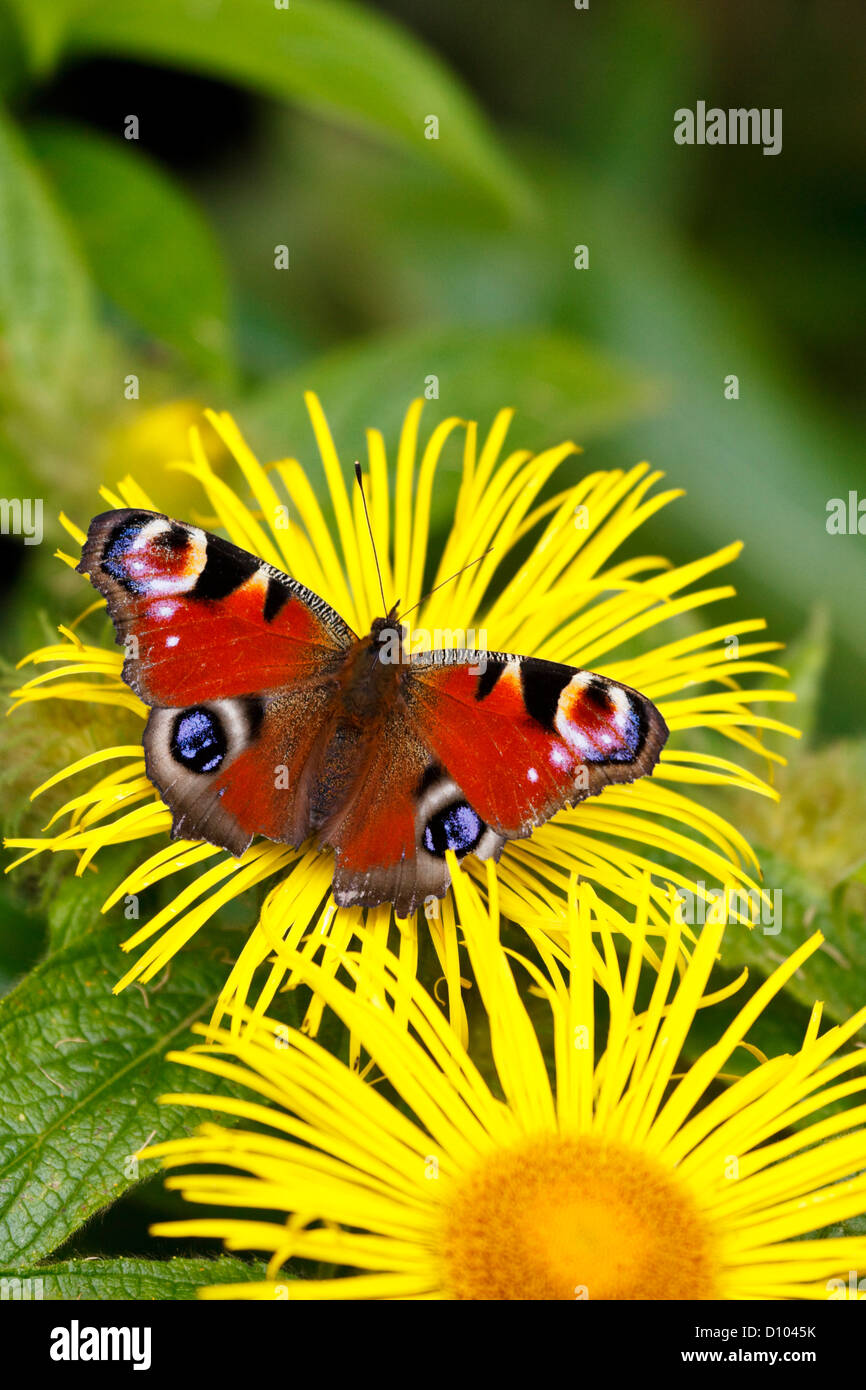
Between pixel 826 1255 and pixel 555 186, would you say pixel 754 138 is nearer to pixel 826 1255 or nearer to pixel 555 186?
pixel 555 186

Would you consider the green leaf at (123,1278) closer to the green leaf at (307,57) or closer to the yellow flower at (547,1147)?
the yellow flower at (547,1147)

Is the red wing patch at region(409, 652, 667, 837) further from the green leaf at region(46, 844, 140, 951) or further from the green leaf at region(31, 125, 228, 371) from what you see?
the green leaf at region(31, 125, 228, 371)

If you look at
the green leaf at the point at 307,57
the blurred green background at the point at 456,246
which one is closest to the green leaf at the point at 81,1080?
the blurred green background at the point at 456,246

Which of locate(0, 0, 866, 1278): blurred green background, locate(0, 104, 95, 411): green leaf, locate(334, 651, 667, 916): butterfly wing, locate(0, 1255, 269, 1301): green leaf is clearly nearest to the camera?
locate(0, 1255, 269, 1301): green leaf

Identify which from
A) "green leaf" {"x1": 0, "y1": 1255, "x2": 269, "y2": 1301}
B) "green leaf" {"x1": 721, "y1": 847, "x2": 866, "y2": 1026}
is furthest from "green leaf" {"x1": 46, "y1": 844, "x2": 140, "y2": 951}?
"green leaf" {"x1": 721, "y1": 847, "x2": 866, "y2": 1026}

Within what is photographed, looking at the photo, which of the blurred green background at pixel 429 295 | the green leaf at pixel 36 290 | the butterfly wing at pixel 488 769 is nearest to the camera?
the butterfly wing at pixel 488 769
